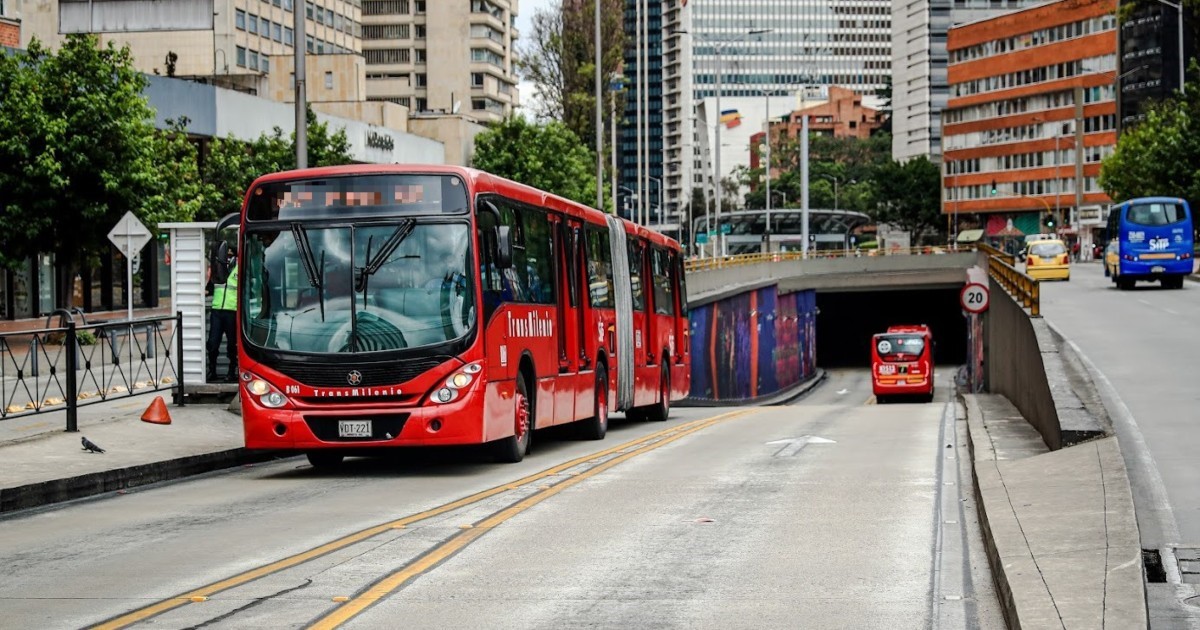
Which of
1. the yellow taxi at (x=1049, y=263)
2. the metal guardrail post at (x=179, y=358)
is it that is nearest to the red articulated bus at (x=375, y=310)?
the metal guardrail post at (x=179, y=358)

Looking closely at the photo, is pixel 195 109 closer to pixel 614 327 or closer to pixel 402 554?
pixel 614 327

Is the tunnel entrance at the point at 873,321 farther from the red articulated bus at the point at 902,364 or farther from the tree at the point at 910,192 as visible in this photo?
the tree at the point at 910,192

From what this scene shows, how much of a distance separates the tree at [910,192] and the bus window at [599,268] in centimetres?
13756

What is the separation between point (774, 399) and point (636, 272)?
40785mm

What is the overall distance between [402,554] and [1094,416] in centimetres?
883

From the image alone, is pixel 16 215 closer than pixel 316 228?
No

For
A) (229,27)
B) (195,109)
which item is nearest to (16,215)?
(195,109)

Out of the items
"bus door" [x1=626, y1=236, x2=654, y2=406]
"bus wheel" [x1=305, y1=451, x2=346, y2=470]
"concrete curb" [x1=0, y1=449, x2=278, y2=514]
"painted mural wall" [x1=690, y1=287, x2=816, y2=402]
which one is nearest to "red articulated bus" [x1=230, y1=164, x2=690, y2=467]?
"bus wheel" [x1=305, y1=451, x2=346, y2=470]

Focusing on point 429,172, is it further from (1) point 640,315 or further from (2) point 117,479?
(1) point 640,315

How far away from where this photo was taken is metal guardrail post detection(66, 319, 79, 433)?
62.5 ft

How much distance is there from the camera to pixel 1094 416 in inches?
661

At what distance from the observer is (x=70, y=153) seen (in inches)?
1642

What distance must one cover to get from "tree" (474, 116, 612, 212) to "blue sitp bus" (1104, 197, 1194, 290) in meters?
29.4

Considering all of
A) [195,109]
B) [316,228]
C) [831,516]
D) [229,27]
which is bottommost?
[831,516]
